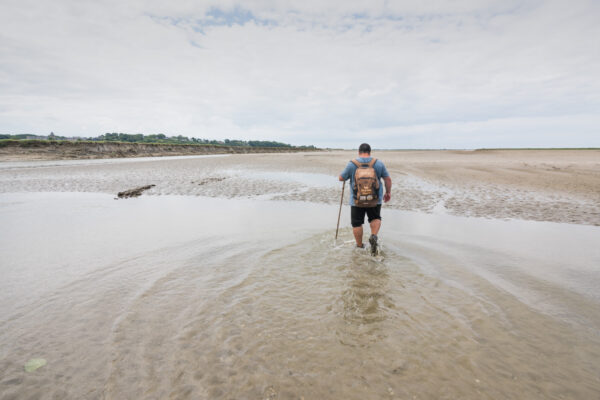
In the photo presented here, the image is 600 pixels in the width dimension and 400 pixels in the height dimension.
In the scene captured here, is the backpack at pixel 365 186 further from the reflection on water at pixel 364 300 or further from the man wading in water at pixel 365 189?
the reflection on water at pixel 364 300

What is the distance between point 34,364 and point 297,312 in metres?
3.20

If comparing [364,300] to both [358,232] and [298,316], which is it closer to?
[298,316]

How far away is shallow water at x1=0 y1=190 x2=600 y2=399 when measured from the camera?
273 cm

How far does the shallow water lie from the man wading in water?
71cm

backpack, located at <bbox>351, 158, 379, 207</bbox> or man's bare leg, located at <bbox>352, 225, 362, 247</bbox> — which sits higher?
backpack, located at <bbox>351, 158, 379, 207</bbox>

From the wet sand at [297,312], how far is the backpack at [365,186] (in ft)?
4.59

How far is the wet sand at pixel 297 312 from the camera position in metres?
2.74

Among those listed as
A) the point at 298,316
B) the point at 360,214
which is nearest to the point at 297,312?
the point at 298,316

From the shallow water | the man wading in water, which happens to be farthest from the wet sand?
the man wading in water

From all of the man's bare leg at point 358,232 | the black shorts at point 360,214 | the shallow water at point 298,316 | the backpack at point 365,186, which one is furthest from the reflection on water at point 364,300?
the backpack at point 365,186

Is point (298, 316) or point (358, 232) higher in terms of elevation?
point (358, 232)

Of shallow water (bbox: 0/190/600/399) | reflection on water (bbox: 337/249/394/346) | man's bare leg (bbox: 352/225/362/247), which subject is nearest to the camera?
shallow water (bbox: 0/190/600/399)

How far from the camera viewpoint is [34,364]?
299 cm

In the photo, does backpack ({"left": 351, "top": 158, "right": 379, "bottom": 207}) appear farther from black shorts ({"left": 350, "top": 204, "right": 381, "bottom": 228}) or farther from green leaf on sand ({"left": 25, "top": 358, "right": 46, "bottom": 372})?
green leaf on sand ({"left": 25, "top": 358, "right": 46, "bottom": 372})
